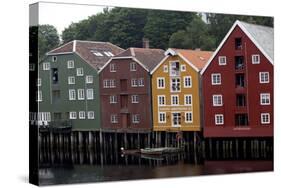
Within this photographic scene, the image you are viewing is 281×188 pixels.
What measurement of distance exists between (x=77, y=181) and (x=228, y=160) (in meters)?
3.97

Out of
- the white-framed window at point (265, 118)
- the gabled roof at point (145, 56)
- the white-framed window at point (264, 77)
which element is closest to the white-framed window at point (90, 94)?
the gabled roof at point (145, 56)

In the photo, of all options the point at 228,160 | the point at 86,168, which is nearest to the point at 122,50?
the point at 86,168

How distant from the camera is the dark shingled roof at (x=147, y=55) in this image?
15.6m

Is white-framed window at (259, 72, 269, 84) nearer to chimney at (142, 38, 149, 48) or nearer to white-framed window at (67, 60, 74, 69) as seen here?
chimney at (142, 38, 149, 48)

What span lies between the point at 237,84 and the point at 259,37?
1260mm

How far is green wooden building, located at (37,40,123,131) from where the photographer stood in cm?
1448

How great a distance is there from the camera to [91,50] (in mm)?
15133

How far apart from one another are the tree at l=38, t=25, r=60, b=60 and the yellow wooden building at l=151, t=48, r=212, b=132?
101 inches

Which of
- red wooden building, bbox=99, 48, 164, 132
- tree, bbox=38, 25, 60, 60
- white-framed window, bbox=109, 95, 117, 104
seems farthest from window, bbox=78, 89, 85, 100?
tree, bbox=38, 25, 60, 60

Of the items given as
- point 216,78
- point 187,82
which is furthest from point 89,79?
point 216,78

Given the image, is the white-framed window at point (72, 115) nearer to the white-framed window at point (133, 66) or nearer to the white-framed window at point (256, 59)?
the white-framed window at point (133, 66)

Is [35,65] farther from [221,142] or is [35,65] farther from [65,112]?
[221,142]

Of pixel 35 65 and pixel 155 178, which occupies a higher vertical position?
pixel 35 65

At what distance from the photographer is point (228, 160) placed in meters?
16.6
